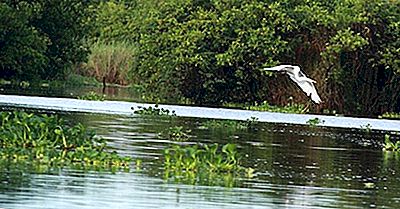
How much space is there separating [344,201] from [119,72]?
55318mm

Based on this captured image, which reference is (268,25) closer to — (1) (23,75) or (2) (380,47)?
(2) (380,47)

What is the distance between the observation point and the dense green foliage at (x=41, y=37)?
55.4 m

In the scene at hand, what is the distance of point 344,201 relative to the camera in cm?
1509

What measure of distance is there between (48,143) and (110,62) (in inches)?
1972

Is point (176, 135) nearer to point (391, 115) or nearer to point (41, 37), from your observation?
point (391, 115)

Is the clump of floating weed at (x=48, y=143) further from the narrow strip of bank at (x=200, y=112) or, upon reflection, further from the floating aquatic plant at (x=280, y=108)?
the floating aquatic plant at (x=280, y=108)

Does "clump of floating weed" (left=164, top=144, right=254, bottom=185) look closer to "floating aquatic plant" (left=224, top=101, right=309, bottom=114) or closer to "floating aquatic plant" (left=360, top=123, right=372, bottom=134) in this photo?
"floating aquatic plant" (left=360, top=123, right=372, bottom=134)

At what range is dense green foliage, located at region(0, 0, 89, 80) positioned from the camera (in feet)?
182

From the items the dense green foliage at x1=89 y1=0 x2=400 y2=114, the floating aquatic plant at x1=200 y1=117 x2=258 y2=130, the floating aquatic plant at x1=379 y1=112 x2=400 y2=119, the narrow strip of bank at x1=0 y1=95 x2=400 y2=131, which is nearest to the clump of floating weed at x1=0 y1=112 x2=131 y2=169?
the floating aquatic plant at x1=200 y1=117 x2=258 y2=130

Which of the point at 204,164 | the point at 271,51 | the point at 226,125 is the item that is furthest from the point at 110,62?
the point at 204,164

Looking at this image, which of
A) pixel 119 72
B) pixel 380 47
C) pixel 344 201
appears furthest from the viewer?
pixel 119 72

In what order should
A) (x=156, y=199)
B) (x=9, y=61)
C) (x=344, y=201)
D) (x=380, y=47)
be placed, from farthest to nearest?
1. (x=9, y=61)
2. (x=380, y=47)
3. (x=344, y=201)
4. (x=156, y=199)

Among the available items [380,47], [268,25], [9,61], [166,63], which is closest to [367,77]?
[380,47]

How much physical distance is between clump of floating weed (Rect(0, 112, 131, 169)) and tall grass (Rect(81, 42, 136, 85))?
154ft
